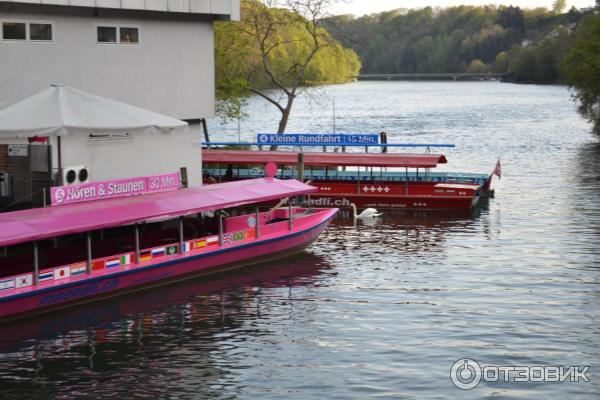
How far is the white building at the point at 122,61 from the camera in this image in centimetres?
2961

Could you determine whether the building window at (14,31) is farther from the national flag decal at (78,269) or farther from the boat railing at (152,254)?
the national flag decal at (78,269)

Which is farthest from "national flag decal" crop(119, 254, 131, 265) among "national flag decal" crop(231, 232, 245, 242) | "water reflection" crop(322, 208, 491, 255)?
"water reflection" crop(322, 208, 491, 255)

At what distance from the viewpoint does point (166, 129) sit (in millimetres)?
29781

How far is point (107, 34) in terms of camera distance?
104 feet

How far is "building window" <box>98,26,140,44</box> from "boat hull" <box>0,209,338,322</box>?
8034 millimetres

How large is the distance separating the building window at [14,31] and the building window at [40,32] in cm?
22

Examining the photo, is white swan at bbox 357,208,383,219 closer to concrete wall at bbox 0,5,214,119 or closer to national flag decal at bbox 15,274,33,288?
concrete wall at bbox 0,5,214,119

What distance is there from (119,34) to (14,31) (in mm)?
Answer: 3804

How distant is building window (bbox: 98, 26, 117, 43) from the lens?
31500 millimetres

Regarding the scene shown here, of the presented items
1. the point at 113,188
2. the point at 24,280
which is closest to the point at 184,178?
the point at 113,188

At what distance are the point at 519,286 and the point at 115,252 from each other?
11777 mm

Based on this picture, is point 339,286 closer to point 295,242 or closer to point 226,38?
point 295,242

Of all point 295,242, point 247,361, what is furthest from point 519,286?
point 247,361

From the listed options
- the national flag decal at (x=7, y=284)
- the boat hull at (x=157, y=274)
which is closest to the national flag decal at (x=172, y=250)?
the boat hull at (x=157, y=274)
